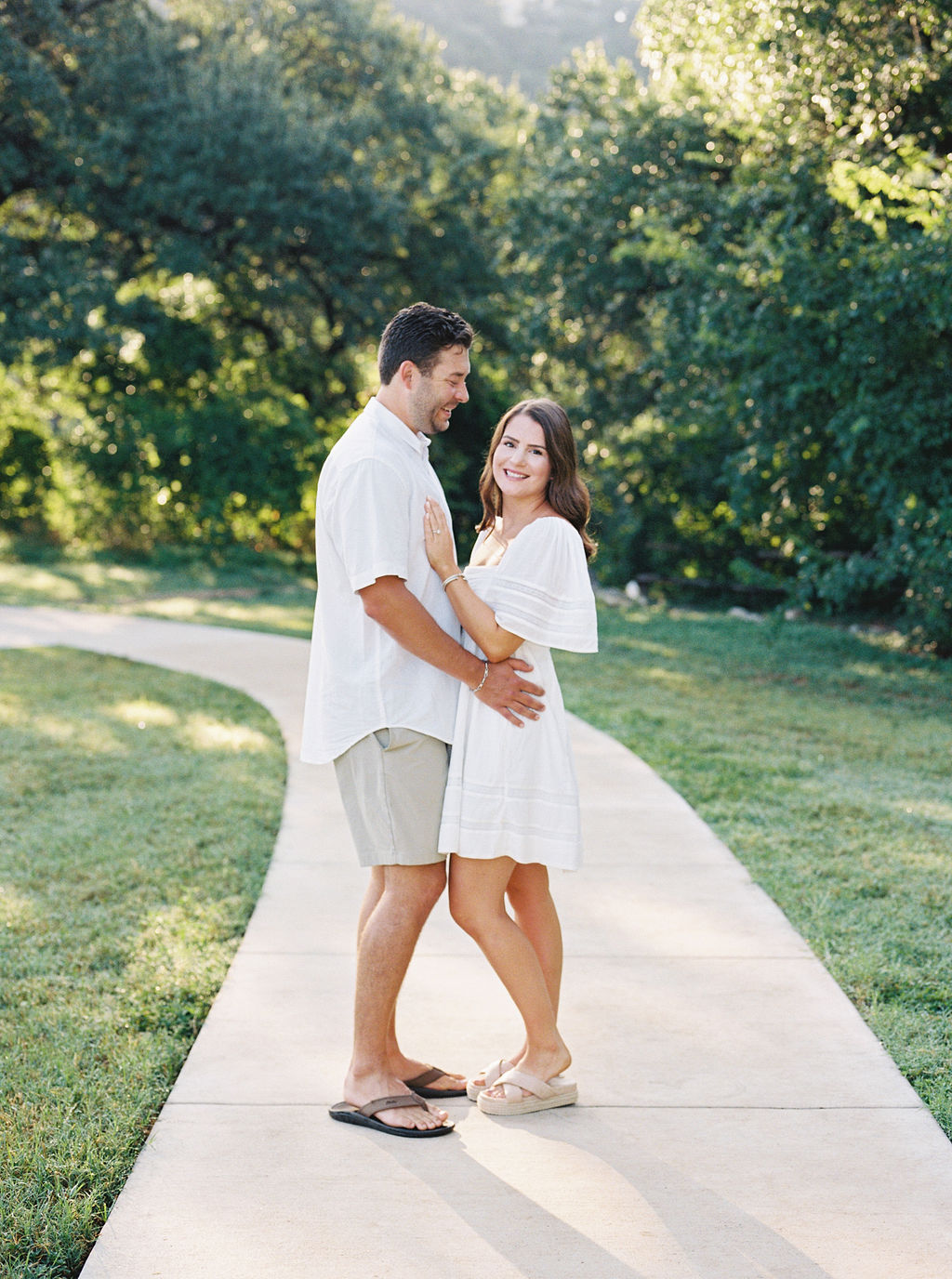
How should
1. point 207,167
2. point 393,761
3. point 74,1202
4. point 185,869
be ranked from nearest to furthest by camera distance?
1. point 74,1202
2. point 393,761
3. point 185,869
4. point 207,167

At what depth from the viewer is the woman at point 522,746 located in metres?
3.04

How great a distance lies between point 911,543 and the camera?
933 centimetres

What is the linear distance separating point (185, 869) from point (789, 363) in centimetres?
655

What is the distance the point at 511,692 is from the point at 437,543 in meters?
0.42

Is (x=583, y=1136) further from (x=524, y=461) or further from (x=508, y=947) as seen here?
(x=524, y=461)

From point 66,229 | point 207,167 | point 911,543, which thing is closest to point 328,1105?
point 911,543

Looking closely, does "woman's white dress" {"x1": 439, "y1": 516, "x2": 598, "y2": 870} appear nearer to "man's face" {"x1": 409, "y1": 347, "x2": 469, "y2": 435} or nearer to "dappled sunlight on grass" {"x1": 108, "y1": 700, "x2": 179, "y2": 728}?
"man's face" {"x1": 409, "y1": 347, "x2": 469, "y2": 435}

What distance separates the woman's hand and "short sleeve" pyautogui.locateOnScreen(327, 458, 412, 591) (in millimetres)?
77

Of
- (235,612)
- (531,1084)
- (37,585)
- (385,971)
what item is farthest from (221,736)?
(37,585)

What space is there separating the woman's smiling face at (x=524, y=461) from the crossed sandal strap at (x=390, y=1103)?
157 centimetres

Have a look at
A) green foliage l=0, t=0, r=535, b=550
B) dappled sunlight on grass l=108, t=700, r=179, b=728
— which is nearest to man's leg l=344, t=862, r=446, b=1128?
dappled sunlight on grass l=108, t=700, r=179, b=728

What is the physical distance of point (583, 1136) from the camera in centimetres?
301

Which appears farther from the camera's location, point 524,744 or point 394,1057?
point 394,1057

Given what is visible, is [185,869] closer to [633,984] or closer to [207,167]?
[633,984]
